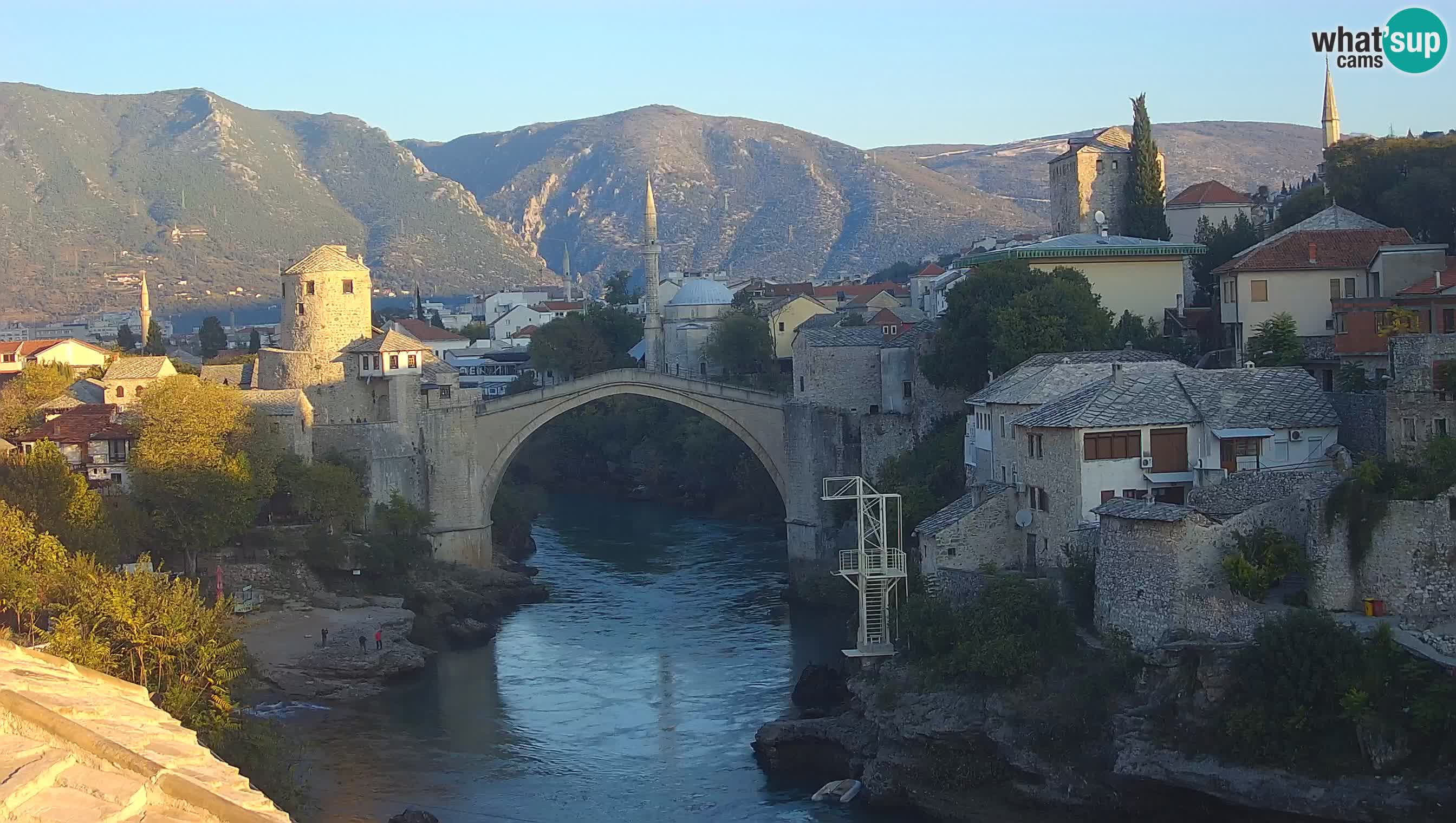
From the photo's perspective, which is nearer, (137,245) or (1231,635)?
(1231,635)

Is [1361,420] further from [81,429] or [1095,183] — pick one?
[81,429]

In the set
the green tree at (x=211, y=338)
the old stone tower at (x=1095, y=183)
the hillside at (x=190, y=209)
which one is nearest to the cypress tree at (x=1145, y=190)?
the old stone tower at (x=1095, y=183)

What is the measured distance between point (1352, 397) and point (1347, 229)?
31.7 feet

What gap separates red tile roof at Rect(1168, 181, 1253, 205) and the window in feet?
83.3

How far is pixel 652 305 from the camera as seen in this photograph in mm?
74562

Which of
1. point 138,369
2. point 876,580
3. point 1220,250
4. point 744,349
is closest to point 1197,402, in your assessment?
point 876,580

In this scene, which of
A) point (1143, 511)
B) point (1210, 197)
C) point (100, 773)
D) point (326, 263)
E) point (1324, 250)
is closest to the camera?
point (100, 773)

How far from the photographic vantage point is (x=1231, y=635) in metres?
24.8

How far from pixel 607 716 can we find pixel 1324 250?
17529 millimetres

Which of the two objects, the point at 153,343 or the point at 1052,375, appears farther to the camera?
the point at 153,343

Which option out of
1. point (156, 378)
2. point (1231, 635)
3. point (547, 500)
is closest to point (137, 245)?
point (547, 500)

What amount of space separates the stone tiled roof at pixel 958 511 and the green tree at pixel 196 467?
53.9 feet

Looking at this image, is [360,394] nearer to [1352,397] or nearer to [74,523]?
[74,523]

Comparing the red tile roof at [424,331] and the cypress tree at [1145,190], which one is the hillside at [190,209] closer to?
the red tile roof at [424,331]
